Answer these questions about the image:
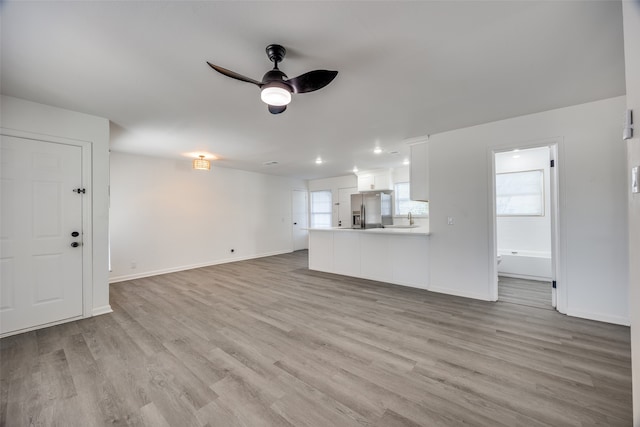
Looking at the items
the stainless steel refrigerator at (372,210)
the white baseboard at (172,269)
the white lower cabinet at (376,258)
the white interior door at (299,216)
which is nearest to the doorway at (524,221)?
the white lower cabinet at (376,258)

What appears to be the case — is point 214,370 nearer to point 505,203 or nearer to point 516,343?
point 516,343

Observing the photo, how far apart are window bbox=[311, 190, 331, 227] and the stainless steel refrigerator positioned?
203 centimetres

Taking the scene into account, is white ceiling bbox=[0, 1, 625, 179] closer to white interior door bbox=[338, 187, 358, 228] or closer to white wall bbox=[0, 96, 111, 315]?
white wall bbox=[0, 96, 111, 315]

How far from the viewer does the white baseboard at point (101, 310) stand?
309 cm

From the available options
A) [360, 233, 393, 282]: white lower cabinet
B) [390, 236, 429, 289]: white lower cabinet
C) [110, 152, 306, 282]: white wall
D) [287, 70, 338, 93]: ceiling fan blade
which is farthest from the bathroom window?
[110, 152, 306, 282]: white wall

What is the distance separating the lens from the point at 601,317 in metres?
2.76

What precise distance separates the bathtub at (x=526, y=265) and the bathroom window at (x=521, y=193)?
2.72 ft

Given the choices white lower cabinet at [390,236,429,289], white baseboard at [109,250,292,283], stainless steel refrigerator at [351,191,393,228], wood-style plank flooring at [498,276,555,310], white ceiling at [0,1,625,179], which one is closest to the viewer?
white ceiling at [0,1,625,179]

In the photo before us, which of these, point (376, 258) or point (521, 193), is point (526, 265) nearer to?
point (521, 193)

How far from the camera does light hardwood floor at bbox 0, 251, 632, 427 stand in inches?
60.7

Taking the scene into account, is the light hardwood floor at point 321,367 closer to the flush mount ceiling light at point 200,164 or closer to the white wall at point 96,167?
the white wall at point 96,167

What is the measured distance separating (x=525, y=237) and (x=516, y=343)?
360 centimetres

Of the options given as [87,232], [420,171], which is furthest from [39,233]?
[420,171]

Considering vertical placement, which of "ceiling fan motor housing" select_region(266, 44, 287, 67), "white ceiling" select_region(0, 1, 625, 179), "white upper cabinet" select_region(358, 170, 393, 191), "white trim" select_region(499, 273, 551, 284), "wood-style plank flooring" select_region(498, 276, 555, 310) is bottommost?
"wood-style plank flooring" select_region(498, 276, 555, 310)
